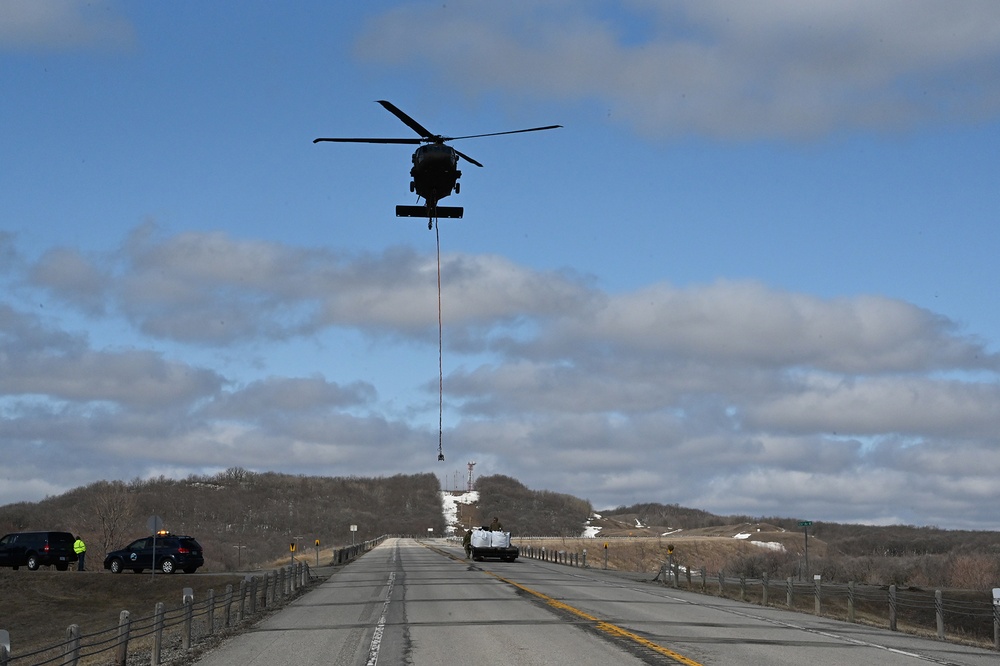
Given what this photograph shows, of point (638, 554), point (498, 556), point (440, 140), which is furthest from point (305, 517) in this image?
point (440, 140)

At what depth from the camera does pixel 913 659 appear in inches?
690

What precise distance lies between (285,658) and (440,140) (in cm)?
1175

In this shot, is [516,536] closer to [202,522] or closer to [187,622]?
[202,522]

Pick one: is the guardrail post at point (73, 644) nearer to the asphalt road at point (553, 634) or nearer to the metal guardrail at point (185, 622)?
the metal guardrail at point (185, 622)

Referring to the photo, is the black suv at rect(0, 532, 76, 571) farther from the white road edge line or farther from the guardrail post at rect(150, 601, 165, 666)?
the guardrail post at rect(150, 601, 165, 666)

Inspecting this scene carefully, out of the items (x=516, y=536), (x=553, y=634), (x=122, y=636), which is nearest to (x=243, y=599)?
(x=553, y=634)

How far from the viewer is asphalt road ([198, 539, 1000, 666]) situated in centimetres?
1677

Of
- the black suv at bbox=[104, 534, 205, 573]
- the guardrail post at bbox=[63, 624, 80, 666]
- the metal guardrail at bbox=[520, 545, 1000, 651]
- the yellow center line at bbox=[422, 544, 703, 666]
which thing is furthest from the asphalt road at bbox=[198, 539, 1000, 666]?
the black suv at bbox=[104, 534, 205, 573]

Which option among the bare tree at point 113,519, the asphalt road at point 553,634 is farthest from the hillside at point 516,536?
the asphalt road at point 553,634

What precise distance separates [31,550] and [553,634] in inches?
1601

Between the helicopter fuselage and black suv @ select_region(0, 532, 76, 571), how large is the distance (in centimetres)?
3696

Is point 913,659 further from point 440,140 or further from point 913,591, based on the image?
point 913,591

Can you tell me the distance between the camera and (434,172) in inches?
935

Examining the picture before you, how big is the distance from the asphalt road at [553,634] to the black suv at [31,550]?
24.5 meters
